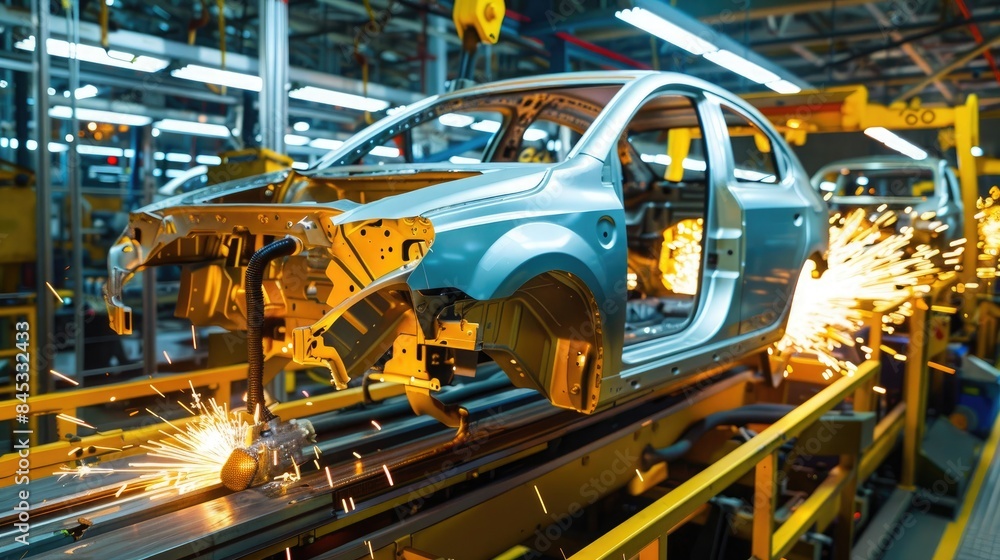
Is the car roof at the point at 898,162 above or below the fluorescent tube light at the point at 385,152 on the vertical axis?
below

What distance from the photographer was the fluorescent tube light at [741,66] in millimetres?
5884

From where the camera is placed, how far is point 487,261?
2162 millimetres

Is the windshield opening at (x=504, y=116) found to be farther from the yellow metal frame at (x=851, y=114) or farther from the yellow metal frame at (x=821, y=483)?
the yellow metal frame at (x=851, y=114)

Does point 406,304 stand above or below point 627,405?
above

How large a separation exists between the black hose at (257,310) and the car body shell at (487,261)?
0.20 ft

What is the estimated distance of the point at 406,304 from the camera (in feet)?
7.78

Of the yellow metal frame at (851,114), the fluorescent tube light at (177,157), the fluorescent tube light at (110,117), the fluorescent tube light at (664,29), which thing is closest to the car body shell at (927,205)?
the yellow metal frame at (851,114)

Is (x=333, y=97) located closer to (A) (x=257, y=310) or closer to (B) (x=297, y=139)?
(A) (x=257, y=310)

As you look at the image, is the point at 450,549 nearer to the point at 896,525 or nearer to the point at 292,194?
the point at 292,194

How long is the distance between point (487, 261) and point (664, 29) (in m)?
3.78

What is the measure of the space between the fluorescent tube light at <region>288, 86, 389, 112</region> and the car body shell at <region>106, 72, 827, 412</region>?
123 inches

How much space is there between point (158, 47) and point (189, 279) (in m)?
3.36

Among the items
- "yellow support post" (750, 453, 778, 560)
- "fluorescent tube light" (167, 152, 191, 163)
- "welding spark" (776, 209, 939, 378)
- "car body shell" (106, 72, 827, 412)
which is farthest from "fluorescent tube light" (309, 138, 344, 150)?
"yellow support post" (750, 453, 778, 560)

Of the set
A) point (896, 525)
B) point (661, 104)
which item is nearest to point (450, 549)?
point (661, 104)
